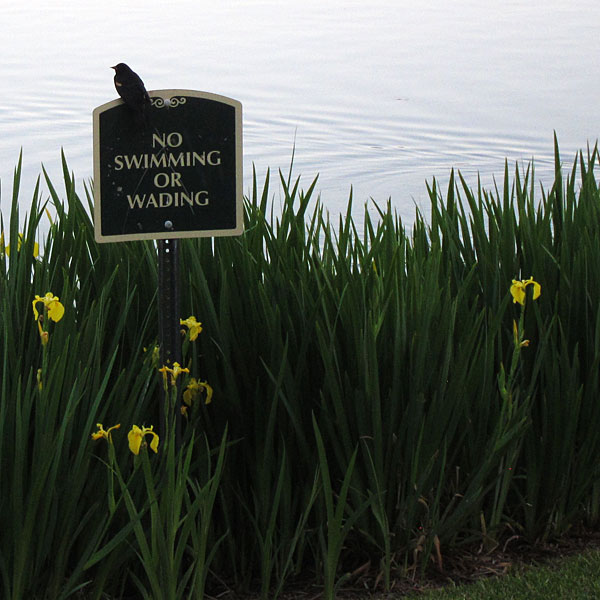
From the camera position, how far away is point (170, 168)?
1.78 m

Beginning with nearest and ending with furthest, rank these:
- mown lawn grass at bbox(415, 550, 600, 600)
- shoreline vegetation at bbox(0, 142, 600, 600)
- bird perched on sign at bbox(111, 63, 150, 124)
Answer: shoreline vegetation at bbox(0, 142, 600, 600), bird perched on sign at bbox(111, 63, 150, 124), mown lawn grass at bbox(415, 550, 600, 600)

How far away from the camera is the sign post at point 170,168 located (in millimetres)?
1781

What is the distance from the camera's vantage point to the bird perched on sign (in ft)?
5.84

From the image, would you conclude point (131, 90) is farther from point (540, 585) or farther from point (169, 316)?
point (540, 585)

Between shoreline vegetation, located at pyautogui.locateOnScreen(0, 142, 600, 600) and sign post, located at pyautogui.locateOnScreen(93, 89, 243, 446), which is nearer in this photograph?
shoreline vegetation, located at pyautogui.locateOnScreen(0, 142, 600, 600)

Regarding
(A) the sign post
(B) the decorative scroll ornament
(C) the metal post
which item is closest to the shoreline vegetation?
(C) the metal post

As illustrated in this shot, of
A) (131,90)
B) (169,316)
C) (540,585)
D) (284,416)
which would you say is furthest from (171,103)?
(540,585)

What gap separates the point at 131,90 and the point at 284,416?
71 cm

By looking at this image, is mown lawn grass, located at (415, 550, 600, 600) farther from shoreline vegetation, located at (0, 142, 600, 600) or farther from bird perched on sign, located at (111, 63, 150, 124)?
bird perched on sign, located at (111, 63, 150, 124)

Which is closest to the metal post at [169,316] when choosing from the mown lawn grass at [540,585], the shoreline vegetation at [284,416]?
the shoreline vegetation at [284,416]

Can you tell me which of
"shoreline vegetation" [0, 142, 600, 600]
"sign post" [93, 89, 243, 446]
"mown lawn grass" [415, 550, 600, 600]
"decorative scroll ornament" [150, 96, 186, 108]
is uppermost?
"decorative scroll ornament" [150, 96, 186, 108]

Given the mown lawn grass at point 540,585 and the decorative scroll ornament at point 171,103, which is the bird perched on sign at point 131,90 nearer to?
the decorative scroll ornament at point 171,103

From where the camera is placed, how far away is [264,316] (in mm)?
1935

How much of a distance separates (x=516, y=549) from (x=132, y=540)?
904mm
